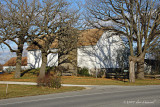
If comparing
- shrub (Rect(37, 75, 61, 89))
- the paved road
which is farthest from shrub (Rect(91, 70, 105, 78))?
the paved road

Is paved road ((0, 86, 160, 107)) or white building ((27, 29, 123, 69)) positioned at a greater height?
white building ((27, 29, 123, 69))

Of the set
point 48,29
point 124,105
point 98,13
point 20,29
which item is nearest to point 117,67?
point 98,13

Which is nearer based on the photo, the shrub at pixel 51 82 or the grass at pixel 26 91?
the grass at pixel 26 91

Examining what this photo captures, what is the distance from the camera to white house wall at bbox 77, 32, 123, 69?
36438mm

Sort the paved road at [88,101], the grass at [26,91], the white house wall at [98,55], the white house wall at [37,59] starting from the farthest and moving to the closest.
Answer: the white house wall at [37,59], the white house wall at [98,55], the grass at [26,91], the paved road at [88,101]

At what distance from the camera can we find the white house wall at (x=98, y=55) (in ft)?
120

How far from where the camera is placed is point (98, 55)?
36.6 m

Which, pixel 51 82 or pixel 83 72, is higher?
pixel 83 72

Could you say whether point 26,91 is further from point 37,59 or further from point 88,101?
point 37,59

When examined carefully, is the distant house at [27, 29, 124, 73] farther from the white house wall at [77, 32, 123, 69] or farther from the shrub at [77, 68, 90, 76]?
the shrub at [77, 68, 90, 76]

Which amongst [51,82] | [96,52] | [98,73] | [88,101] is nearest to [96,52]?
[96,52]

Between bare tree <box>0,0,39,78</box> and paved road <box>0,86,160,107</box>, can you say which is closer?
paved road <box>0,86,160,107</box>

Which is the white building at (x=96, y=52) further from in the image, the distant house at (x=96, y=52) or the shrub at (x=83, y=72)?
the shrub at (x=83, y=72)

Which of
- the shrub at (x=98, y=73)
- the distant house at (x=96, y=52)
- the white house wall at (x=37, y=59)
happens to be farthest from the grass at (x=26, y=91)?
the white house wall at (x=37, y=59)
